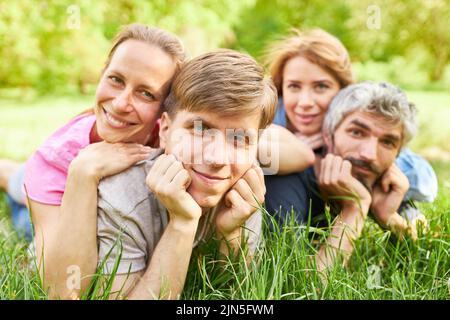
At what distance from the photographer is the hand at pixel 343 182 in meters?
2.19

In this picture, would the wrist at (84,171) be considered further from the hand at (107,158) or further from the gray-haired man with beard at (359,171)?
the gray-haired man with beard at (359,171)

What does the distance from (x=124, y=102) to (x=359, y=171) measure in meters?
0.99

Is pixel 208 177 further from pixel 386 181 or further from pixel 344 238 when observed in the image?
pixel 386 181

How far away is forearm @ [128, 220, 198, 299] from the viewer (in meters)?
1.68

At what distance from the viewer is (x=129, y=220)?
175 cm

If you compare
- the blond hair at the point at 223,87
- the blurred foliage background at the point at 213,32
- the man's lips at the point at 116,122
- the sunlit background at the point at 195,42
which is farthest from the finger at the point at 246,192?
the blurred foliage background at the point at 213,32

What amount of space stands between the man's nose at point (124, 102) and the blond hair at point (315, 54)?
1004mm

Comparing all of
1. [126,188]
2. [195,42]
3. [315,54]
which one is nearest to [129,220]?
[126,188]

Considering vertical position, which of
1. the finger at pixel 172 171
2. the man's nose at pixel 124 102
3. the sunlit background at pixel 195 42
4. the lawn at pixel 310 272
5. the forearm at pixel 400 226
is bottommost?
the lawn at pixel 310 272

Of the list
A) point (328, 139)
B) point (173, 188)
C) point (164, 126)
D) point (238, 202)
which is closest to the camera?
point (173, 188)

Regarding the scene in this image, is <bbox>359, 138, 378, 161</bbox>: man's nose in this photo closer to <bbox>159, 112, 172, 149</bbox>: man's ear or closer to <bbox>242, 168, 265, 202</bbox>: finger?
<bbox>242, 168, 265, 202</bbox>: finger

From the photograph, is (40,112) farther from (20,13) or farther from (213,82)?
(213,82)

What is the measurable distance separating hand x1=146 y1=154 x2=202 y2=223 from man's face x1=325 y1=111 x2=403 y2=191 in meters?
0.82

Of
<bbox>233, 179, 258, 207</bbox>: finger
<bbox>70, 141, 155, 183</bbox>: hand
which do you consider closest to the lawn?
<bbox>233, 179, 258, 207</bbox>: finger
